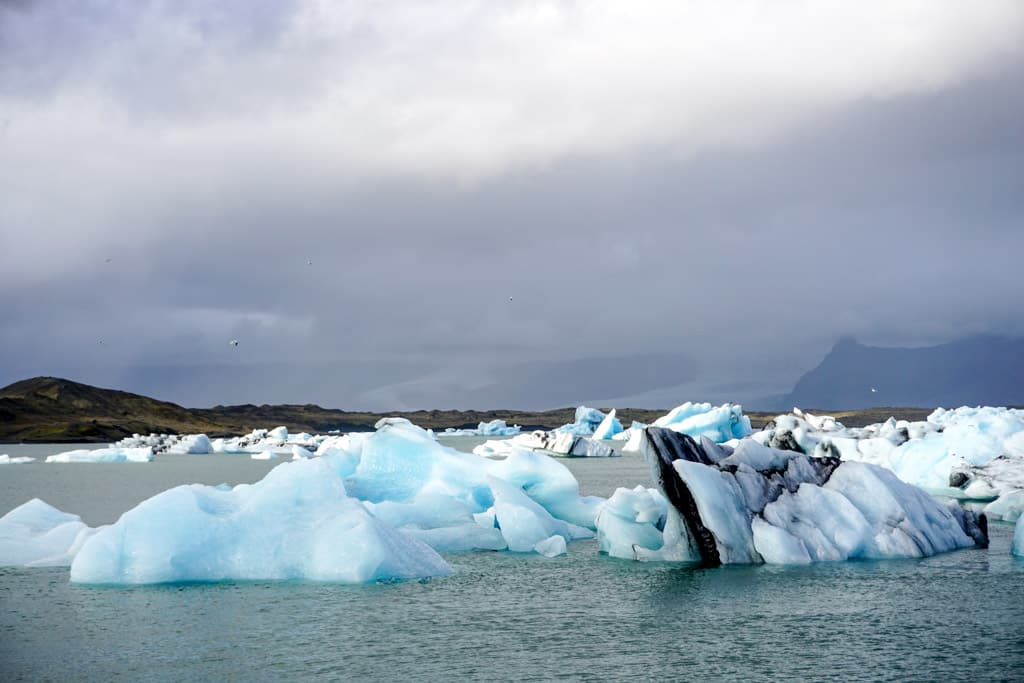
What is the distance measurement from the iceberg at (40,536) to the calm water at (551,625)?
0.66m

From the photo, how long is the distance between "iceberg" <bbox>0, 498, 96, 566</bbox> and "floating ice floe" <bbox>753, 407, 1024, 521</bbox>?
20496mm

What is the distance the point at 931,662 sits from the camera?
1007 centimetres

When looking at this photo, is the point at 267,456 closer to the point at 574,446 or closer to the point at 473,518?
the point at 574,446

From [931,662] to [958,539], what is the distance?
9.19 metres

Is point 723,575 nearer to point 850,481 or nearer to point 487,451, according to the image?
point 850,481

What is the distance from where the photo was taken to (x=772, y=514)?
17.0 metres

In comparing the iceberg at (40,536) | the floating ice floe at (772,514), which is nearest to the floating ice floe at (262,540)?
the iceberg at (40,536)

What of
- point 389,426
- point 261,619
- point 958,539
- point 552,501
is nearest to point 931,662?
point 261,619

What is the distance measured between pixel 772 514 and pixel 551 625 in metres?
6.40

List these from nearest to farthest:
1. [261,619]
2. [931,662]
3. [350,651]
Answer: [931,662] → [350,651] → [261,619]

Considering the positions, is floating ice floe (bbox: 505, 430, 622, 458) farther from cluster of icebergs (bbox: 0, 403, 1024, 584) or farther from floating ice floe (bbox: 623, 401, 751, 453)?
cluster of icebergs (bbox: 0, 403, 1024, 584)

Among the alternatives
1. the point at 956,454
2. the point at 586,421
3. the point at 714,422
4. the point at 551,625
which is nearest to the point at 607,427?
the point at 586,421

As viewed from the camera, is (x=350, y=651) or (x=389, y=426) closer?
(x=350, y=651)

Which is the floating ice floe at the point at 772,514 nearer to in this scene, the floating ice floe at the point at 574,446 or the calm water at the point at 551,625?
the calm water at the point at 551,625
